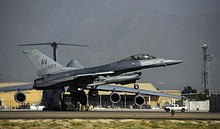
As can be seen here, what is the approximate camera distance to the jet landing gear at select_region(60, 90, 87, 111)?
2282 inches

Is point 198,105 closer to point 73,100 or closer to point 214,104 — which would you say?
point 214,104

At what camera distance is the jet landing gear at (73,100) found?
58.0 m

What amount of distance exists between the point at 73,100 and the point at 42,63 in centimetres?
737

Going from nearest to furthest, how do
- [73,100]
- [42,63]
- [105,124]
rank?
[105,124]
[73,100]
[42,63]

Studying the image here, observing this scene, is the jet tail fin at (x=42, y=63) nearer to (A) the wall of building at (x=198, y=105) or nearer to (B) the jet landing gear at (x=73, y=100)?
(B) the jet landing gear at (x=73, y=100)

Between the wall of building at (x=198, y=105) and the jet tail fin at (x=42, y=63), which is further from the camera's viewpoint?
the wall of building at (x=198, y=105)

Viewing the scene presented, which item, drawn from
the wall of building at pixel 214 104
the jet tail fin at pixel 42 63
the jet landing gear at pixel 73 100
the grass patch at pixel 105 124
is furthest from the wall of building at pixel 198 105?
the grass patch at pixel 105 124

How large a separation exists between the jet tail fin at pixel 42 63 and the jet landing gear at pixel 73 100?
4718 millimetres

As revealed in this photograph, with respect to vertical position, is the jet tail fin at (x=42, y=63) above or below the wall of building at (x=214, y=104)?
above

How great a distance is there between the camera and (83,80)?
56.5m

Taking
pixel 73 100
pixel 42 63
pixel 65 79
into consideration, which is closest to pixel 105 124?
pixel 65 79

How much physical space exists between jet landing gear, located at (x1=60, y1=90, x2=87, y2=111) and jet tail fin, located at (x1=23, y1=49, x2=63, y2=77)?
186 inches

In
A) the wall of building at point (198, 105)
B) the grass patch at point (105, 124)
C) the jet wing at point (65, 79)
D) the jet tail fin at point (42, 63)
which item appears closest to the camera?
the grass patch at point (105, 124)

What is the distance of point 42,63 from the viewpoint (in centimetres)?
6244
